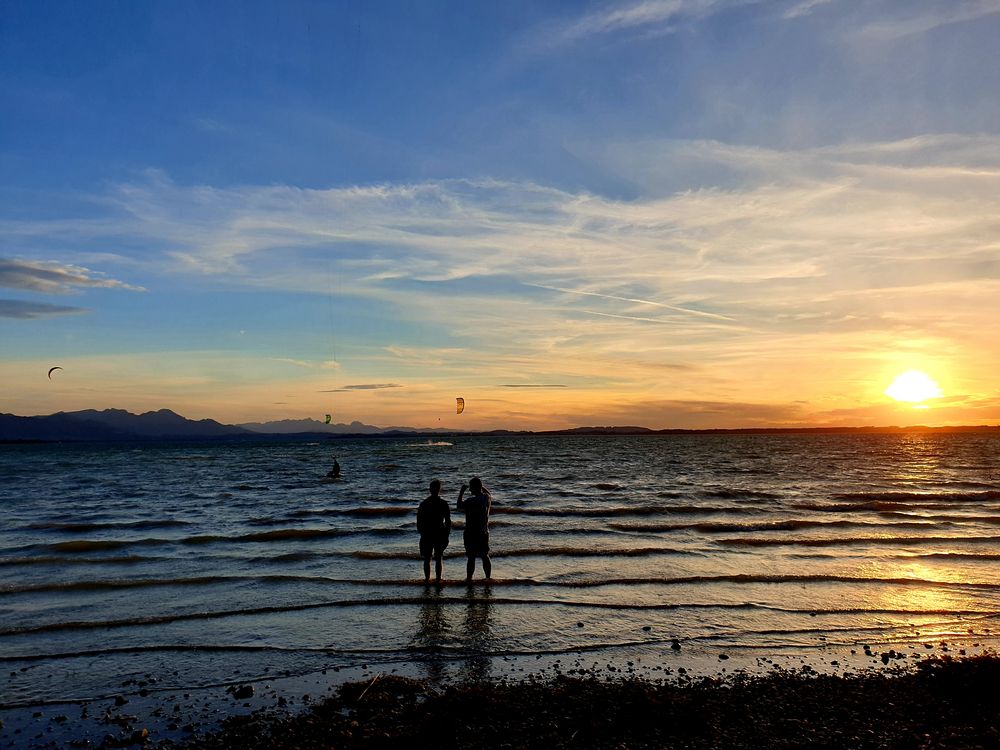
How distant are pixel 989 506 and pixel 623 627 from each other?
86.4ft

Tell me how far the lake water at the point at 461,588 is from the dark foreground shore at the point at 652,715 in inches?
52.1

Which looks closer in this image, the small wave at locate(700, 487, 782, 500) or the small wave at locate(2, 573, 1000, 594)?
the small wave at locate(2, 573, 1000, 594)

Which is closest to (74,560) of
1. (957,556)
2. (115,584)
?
(115,584)

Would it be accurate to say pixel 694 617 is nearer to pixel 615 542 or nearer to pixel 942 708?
pixel 942 708

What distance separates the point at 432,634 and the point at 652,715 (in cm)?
439

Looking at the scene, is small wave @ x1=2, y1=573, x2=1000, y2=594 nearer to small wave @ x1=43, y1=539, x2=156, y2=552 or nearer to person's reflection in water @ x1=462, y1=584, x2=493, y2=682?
person's reflection in water @ x1=462, y1=584, x2=493, y2=682

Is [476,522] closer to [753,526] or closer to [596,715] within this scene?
[596,715]

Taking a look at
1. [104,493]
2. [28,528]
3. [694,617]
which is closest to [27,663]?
[694,617]

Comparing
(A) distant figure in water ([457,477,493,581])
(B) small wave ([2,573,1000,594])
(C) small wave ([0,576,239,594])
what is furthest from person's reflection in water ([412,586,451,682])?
(C) small wave ([0,576,239,594])

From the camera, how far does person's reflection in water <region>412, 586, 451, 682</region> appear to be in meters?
9.04

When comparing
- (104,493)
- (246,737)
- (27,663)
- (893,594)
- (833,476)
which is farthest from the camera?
(833,476)

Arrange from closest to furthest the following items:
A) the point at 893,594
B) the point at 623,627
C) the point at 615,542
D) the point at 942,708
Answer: the point at 942,708, the point at 623,627, the point at 893,594, the point at 615,542

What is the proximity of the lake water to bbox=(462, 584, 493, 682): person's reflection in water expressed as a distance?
0.16 ft

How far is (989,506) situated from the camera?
29.1 m
